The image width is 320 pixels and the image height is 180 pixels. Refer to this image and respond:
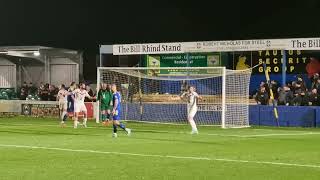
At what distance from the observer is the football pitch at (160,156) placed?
14336mm

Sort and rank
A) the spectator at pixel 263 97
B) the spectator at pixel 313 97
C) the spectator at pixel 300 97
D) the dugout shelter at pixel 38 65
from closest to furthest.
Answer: the spectator at pixel 313 97 < the spectator at pixel 300 97 < the spectator at pixel 263 97 < the dugout shelter at pixel 38 65

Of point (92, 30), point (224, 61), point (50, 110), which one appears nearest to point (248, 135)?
point (224, 61)

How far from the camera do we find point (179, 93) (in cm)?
3694

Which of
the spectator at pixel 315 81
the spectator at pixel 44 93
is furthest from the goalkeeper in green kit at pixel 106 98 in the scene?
the spectator at pixel 44 93

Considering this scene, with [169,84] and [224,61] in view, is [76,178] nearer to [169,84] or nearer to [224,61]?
[169,84]

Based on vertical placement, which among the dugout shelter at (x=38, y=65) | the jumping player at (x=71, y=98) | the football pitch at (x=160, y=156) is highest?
the dugout shelter at (x=38, y=65)

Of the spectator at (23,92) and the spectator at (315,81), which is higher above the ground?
the spectator at (315,81)

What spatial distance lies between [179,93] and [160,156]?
19.0 meters

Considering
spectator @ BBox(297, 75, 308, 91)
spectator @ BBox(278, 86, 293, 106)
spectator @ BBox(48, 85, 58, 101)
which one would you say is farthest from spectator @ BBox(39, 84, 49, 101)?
spectator @ BBox(297, 75, 308, 91)

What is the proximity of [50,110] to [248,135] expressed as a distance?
1930 centimetres

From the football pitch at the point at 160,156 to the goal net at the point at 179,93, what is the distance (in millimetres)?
6410

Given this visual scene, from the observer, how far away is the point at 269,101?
1383 inches

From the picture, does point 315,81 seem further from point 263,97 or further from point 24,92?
point 24,92

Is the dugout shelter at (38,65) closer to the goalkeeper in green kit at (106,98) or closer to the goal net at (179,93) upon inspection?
the goal net at (179,93)
